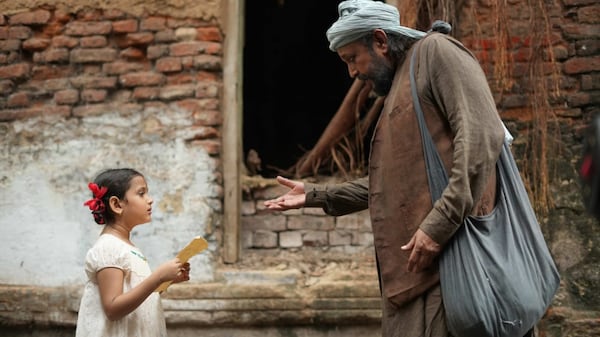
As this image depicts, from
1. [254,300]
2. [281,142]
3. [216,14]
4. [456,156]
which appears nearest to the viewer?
[456,156]

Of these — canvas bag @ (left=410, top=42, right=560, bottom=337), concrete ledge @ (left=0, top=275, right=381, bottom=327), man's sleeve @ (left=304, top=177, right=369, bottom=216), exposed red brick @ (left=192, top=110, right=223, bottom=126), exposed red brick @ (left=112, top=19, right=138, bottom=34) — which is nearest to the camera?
canvas bag @ (left=410, top=42, right=560, bottom=337)

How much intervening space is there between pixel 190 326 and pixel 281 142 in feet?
10.4

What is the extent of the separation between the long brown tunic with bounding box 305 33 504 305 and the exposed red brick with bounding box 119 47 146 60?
232 centimetres

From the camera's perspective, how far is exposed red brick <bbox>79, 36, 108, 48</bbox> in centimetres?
453

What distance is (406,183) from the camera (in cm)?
246

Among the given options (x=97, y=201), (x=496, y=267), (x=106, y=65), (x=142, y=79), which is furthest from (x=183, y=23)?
(x=496, y=267)

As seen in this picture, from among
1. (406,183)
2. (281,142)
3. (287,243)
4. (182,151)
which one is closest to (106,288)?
(406,183)

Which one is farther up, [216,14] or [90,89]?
[216,14]

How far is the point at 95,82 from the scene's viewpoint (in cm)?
450

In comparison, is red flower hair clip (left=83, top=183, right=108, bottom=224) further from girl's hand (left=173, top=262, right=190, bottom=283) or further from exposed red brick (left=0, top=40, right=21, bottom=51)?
exposed red brick (left=0, top=40, right=21, bottom=51)

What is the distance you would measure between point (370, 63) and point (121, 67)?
2.28 meters

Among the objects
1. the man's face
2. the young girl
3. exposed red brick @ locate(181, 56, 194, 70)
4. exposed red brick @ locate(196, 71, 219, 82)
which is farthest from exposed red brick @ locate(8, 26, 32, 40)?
the man's face

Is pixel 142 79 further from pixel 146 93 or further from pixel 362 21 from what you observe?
pixel 362 21

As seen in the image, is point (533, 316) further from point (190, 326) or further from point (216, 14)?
point (216, 14)
